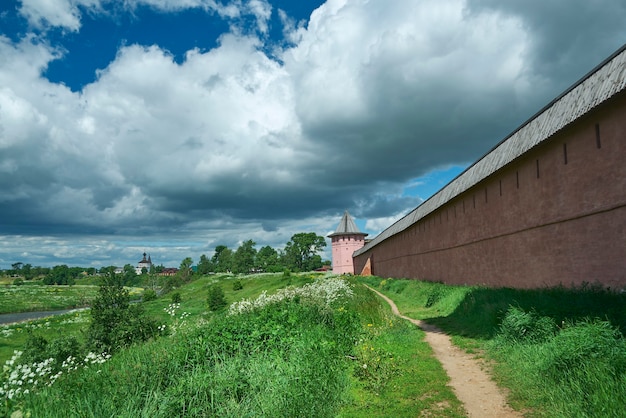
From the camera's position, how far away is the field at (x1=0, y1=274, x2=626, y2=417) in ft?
14.2

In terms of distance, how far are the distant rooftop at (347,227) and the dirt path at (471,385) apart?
4238 centimetres

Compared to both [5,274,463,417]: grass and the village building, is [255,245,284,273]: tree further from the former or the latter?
[5,274,463,417]: grass

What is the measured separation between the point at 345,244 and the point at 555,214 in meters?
41.9

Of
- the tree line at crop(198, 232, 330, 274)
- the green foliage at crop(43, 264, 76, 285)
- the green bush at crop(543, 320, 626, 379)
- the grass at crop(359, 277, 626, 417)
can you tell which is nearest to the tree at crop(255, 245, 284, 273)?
the tree line at crop(198, 232, 330, 274)

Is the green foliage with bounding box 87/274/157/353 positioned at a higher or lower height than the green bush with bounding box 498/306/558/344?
lower

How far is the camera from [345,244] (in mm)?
50656

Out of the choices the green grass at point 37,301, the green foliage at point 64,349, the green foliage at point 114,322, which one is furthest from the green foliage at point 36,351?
the green grass at point 37,301

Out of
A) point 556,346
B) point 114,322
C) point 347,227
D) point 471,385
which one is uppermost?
point 347,227

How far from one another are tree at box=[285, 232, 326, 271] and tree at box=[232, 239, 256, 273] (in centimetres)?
778

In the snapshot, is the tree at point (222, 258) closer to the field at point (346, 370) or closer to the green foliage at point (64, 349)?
the green foliage at point (64, 349)

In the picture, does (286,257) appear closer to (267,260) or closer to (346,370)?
(267,260)

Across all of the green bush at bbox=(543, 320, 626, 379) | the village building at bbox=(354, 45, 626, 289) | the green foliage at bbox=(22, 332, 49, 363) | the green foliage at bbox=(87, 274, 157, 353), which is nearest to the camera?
the green bush at bbox=(543, 320, 626, 379)


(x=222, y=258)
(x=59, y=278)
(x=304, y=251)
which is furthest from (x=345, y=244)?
(x=59, y=278)

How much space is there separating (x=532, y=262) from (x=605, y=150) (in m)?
3.61
